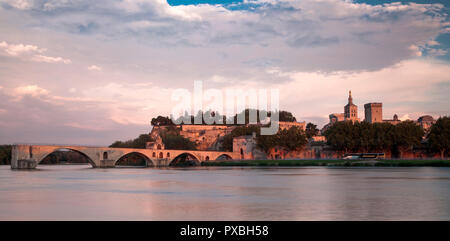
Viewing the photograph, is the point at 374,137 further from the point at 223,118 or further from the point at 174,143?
the point at 223,118

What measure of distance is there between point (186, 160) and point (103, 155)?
3264 cm

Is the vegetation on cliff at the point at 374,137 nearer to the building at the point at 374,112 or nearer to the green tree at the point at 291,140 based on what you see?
the green tree at the point at 291,140

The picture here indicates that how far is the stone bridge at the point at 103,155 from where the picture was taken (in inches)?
2259

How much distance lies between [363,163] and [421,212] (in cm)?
5298

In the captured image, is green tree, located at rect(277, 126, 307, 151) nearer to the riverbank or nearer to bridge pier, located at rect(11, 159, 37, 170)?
the riverbank

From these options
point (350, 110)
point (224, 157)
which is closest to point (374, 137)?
point (224, 157)

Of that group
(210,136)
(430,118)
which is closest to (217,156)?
(210,136)

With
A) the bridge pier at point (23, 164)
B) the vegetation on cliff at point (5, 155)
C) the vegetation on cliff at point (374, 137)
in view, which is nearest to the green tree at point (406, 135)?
the vegetation on cliff at point (374, 137)

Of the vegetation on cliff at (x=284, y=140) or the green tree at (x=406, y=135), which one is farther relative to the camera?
the vegetation on cliff at (x=284, y=140)

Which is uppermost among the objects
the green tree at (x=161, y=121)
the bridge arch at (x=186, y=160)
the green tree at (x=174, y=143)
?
the green tree at (x=161, y=121)

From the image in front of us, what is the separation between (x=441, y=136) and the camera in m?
69.8

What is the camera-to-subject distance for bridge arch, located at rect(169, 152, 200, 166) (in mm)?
95300

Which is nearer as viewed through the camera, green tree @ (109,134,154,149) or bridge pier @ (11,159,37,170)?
bridge pier @ (11,159,37,170)

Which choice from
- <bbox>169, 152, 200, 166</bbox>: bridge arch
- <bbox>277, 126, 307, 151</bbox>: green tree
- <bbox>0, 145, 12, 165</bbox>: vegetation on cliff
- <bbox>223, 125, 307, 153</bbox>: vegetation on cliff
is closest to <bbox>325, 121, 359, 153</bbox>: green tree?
<bbox>277, 126, 307, 151</bbox>: green tree
